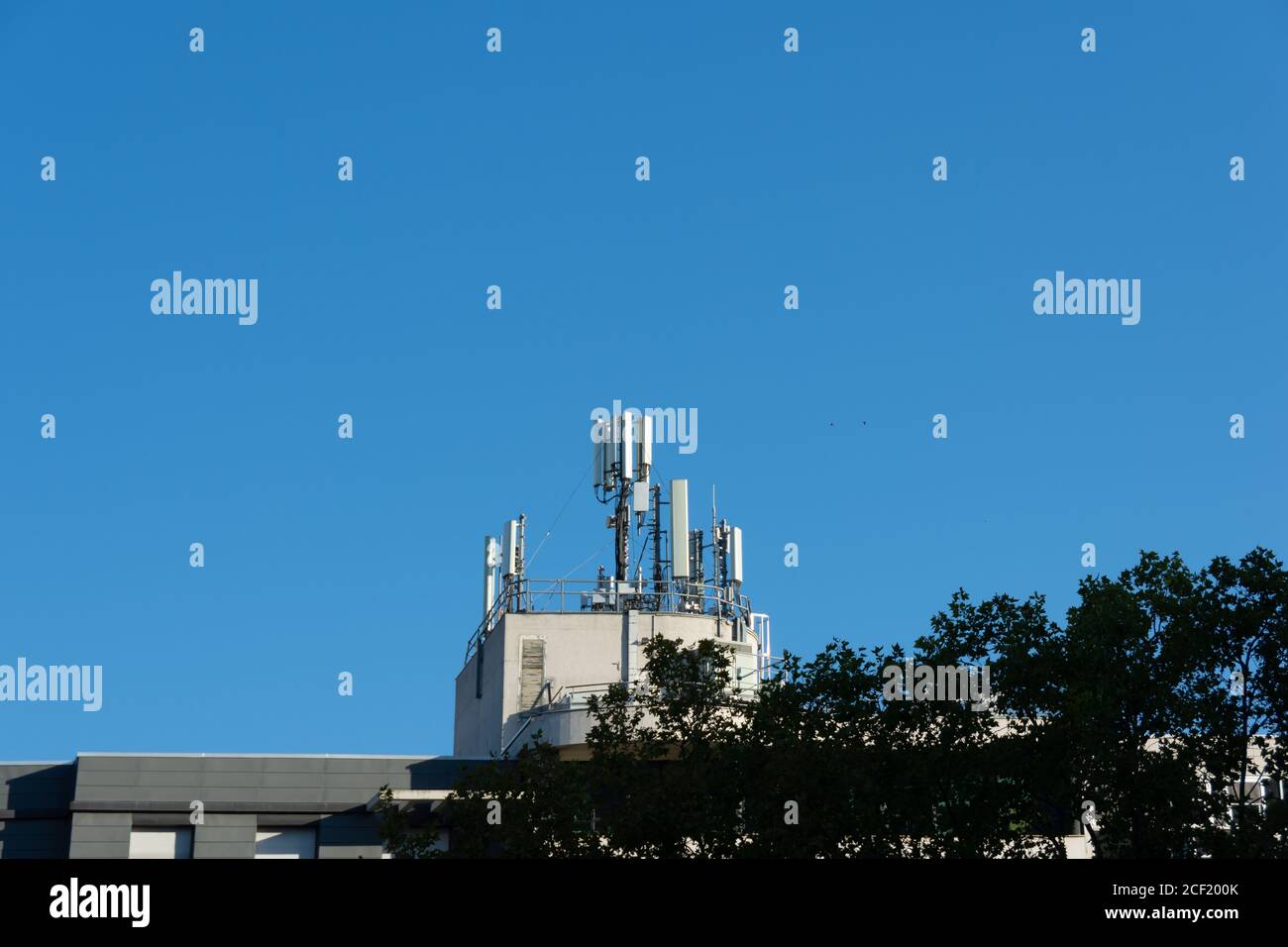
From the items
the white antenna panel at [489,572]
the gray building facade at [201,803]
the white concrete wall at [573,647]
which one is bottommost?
the gray building facade at [201,803]

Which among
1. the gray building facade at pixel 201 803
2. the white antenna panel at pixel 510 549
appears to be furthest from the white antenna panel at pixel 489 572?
the gray building facade at pixel 201 803

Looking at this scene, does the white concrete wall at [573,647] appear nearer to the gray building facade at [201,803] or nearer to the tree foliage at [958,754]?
the gray building facade at [201,803]

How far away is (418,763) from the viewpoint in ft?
185

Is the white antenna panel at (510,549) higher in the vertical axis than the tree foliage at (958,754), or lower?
higher

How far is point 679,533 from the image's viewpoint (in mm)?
69750

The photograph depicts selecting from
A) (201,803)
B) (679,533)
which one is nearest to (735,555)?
(679,533)

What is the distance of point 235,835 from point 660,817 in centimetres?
2228

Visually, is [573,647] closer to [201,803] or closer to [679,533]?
[679,533]

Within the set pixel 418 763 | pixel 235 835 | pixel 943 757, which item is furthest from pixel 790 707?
pixel 235 835

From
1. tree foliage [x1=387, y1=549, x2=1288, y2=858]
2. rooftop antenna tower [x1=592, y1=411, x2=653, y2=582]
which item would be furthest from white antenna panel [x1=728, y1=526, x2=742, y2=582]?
tree foliage [x1=387, y1=549, x2=1288, y2=858]

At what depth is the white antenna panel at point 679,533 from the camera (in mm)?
69125

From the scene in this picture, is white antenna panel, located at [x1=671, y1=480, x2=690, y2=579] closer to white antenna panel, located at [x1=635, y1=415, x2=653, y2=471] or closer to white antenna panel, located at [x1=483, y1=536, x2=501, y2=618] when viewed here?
white antenna panel, located at [x1=635, y1=415, x2=653, y2=471]

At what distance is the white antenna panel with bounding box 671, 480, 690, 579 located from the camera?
69.1 meters
